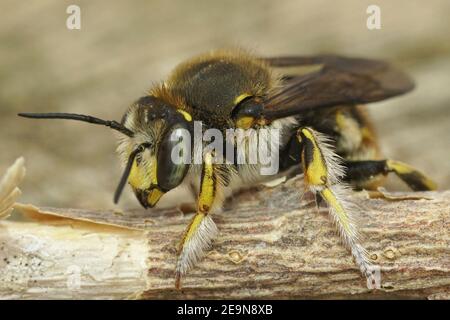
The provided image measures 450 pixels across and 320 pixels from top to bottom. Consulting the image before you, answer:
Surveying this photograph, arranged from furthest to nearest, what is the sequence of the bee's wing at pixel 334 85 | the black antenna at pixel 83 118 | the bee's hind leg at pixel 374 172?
the bee's hind leg at pixel 374 172 < the bee's wing at pixel 334 85 < the black antenna at pixel 83 118

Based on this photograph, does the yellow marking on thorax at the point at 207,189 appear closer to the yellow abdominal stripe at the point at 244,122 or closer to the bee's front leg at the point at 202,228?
the bee's front leg at the point at 202,228

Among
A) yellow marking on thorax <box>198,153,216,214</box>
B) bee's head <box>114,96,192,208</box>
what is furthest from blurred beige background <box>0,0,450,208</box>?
yellow marking on thorax <box>198,153,216,214</box>

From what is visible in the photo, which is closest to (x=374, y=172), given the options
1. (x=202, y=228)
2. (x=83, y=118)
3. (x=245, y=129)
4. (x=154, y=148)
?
(x=245, y=129)

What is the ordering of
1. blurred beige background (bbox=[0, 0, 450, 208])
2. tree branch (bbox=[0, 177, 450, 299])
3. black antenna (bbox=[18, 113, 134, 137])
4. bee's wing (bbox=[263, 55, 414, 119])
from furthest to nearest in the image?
1. blurred beige background (bbox=[0, 0, 450, 208])
2. bee's wing (bbox=[263, 55, 414, 119])
3. black antenna (bbox=[18, 113, 134, 137])
4. tree branch (bbox=[0, 177, 450, 299])

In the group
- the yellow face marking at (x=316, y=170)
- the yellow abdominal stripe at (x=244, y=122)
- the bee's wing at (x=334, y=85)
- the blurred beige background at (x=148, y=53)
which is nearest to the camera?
the yellow face marking at (x=316, y=170)

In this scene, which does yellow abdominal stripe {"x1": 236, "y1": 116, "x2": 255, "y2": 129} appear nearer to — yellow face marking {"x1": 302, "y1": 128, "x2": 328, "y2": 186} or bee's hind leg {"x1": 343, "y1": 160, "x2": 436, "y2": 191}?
yellow face marking {"x1": 302, "y1": 128, "x2": 328, "y2": 186}

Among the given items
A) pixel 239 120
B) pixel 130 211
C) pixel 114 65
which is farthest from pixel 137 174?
pixel 114 65

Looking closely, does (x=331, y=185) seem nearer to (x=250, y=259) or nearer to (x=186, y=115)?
(x=250, y=259)

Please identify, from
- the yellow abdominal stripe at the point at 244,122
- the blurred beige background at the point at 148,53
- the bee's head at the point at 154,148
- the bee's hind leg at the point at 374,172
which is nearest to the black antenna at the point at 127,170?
the bee's head at the point at 154,148
